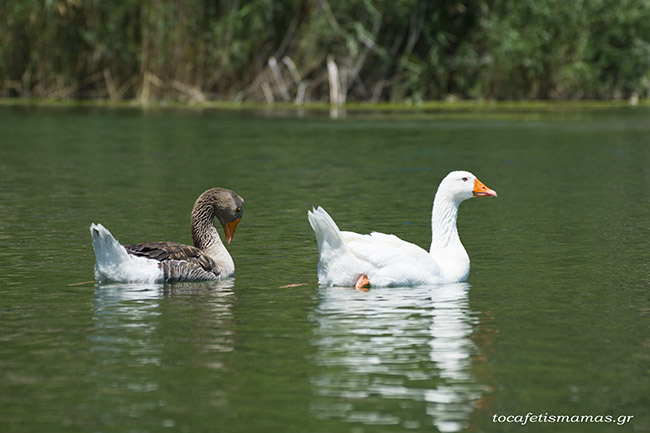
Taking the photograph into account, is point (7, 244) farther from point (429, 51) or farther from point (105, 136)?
point (429, 51)

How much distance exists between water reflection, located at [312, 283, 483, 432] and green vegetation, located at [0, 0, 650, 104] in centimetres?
2963

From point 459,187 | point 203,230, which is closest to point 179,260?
point 203,230

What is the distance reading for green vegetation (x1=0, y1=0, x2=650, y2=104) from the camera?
40406 mm

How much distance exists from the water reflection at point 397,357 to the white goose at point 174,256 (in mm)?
1185

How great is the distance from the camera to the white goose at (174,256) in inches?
413

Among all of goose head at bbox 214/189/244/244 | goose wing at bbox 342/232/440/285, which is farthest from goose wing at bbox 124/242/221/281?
goose wing at bbox 342/232/440/285

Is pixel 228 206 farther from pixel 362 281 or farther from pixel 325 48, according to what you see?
pixel 325 48

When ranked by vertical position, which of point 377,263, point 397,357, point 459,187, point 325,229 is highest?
point 459,187

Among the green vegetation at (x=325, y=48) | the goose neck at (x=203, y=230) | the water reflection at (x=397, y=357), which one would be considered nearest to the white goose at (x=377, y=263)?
the water reflection at (x=397, y=357)

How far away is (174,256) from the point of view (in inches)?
435

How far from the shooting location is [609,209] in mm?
16375

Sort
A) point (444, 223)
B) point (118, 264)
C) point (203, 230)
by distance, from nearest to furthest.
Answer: point (118, 264) → point (444, 223) → point (203, 230)

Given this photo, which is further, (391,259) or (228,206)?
(228,206)

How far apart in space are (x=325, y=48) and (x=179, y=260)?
98.9 ft
